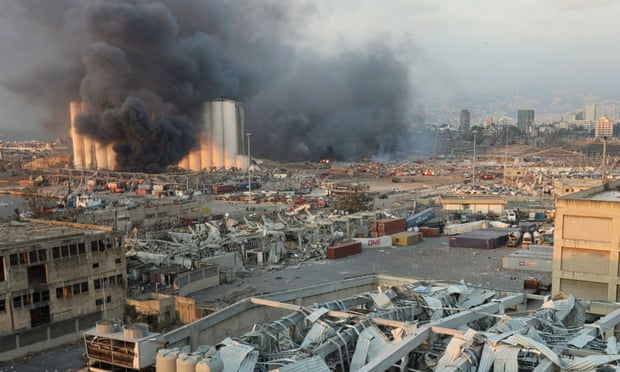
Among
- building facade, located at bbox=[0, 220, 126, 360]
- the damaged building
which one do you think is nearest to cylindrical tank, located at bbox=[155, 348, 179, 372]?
the damaged building

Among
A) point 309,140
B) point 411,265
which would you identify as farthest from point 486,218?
point 309,140

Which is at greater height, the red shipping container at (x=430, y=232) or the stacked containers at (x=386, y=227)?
the stacked containers at (x=386, y=227)

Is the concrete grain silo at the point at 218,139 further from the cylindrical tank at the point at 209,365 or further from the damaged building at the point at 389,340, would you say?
the cylindrical tank at the point at 209,365

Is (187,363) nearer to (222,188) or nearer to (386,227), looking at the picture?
(386,227)

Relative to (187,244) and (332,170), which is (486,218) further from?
(332,170)

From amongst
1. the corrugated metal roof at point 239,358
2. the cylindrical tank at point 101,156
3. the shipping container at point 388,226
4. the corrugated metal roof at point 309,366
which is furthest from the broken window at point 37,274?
the cylindrical tank at point 101,156

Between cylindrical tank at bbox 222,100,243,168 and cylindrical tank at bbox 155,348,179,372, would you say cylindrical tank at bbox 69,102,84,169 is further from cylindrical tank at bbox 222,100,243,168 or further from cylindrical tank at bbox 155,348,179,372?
cylindrical tank at bbox 155,348,179,372
